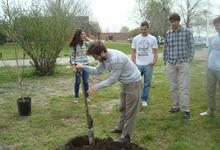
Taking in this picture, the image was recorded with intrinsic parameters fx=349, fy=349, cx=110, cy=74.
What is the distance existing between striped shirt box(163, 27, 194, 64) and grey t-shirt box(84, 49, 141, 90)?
1.58 metres

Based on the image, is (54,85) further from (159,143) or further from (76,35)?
(159,143)

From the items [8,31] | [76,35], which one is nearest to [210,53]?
[76,35]

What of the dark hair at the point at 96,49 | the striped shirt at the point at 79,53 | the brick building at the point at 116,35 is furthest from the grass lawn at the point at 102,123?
the brick building at the point at 116,35

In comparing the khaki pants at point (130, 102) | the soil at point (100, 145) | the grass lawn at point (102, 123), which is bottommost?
the grass lawn at point (102, 123)

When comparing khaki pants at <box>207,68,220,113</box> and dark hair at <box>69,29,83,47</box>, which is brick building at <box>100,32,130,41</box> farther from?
khaki pants at <box>207,68,220,113</box>

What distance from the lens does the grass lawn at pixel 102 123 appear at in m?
5.14

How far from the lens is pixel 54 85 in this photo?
11016 mm

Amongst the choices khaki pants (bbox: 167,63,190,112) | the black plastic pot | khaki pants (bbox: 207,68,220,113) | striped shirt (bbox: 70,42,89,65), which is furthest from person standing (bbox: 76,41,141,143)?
striped shirt (bbox: 70,42,89,65)

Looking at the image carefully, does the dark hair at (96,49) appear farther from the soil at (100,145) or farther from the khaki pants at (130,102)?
the soil at (100,145)

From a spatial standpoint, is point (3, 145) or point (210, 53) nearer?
point (3, 145)

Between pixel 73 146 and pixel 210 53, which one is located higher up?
pixel 210 53

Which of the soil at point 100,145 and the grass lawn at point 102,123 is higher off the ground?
the soil at point 100,145

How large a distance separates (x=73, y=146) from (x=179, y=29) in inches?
119

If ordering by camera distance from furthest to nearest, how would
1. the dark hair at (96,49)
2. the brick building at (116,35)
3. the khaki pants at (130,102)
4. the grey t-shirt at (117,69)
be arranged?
the brick building at (116,35) → the khaki pants at (130,102) → the grey t-shirt at (117,69) → the dark hair at (96,49)
